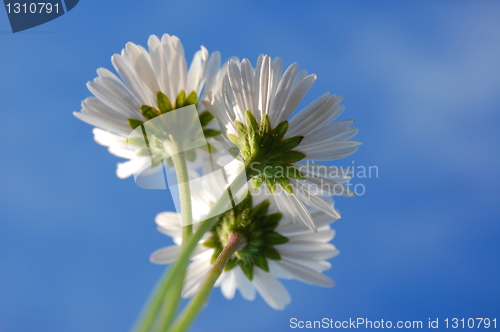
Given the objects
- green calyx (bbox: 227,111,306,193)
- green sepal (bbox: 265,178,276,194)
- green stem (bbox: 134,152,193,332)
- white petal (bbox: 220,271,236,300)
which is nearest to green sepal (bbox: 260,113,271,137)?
green calyx (bbox: 227,111,306,193)

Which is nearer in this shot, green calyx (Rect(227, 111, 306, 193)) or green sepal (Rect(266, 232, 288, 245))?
green calyx (Rect(227, 111, 306, 193))

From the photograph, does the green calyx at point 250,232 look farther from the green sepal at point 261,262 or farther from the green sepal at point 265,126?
the green sepal at point 265,126

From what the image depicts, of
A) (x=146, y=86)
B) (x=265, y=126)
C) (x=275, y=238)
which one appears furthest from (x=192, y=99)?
(x=275, y=238)

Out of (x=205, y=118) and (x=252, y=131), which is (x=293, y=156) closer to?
(x=252, y=131)

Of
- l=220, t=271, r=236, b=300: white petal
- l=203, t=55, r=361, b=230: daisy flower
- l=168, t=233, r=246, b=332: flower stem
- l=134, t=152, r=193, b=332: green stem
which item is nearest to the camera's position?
l=134, t=152, r=193, b=332: green stem

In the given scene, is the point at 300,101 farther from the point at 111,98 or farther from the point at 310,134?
the point at 111,98

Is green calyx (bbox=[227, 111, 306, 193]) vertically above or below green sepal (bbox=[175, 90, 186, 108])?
below

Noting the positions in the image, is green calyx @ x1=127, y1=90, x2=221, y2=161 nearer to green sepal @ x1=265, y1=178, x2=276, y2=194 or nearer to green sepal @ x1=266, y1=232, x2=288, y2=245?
green sepal @ x1=265, y1=178, x2=276, y2=194
